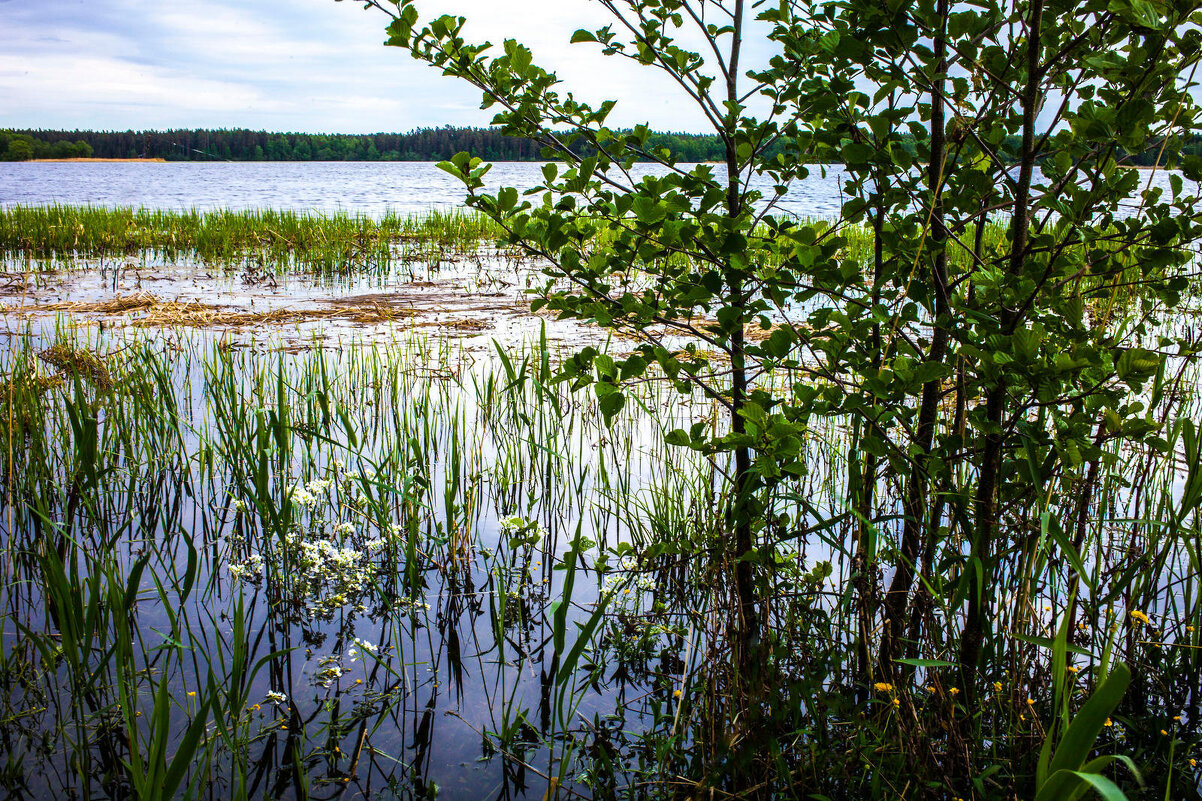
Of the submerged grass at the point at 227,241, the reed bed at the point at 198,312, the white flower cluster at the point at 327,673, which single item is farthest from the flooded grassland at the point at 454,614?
the submerged grass at the point at 227,241

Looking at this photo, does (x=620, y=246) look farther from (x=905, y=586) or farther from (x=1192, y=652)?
(x=1192, y=652)

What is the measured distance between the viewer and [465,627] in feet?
8.25

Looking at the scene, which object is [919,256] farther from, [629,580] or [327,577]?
[327,577]

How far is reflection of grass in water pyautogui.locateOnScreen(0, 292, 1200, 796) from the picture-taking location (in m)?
1.76

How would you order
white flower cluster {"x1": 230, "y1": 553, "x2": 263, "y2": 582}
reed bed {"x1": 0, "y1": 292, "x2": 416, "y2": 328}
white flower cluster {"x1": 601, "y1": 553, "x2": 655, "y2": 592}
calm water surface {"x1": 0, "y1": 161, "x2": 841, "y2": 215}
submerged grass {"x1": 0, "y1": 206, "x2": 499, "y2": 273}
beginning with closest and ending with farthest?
1. white flower cluster {"x1": 601, "y1": 553, "x2": 655, "y2": 592}
2. white flower cluster {"x1": 230, "y1": 553, "x2": 263, "y2": 582}
3. reed bed {"x1": 0, "y1": 292, "x2": 416, "y2": 328}
4. submerged grass {"x1": 0, "y1": 206, "x2": 499, "y2": 273}
5. calm water surface {"x1": 0, "y1": 161, "x2": 841, "y2": 215}

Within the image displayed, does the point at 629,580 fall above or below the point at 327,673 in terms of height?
above

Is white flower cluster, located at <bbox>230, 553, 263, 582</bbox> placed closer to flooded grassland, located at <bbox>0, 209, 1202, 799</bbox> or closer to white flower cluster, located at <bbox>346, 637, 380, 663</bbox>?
flooded grassland, located at <bbox>0, 209, 1202, 799</bbox>

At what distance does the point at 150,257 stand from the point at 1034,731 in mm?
12207

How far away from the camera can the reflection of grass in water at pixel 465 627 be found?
5.79 ft

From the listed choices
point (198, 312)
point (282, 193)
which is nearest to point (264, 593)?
point (198, 312)

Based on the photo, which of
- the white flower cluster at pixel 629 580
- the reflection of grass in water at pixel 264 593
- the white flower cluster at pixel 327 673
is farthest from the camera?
the white flower cluster at pixel 629 580

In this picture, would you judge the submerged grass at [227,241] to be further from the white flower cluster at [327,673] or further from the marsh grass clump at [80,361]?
the white flower cluster at [327,673]

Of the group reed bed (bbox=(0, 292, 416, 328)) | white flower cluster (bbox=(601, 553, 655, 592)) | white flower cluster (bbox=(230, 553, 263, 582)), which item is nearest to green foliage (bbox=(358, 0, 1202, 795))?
white flower cluster (bbox=(601, 553, 655, 592))

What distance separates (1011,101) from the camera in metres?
1.88
